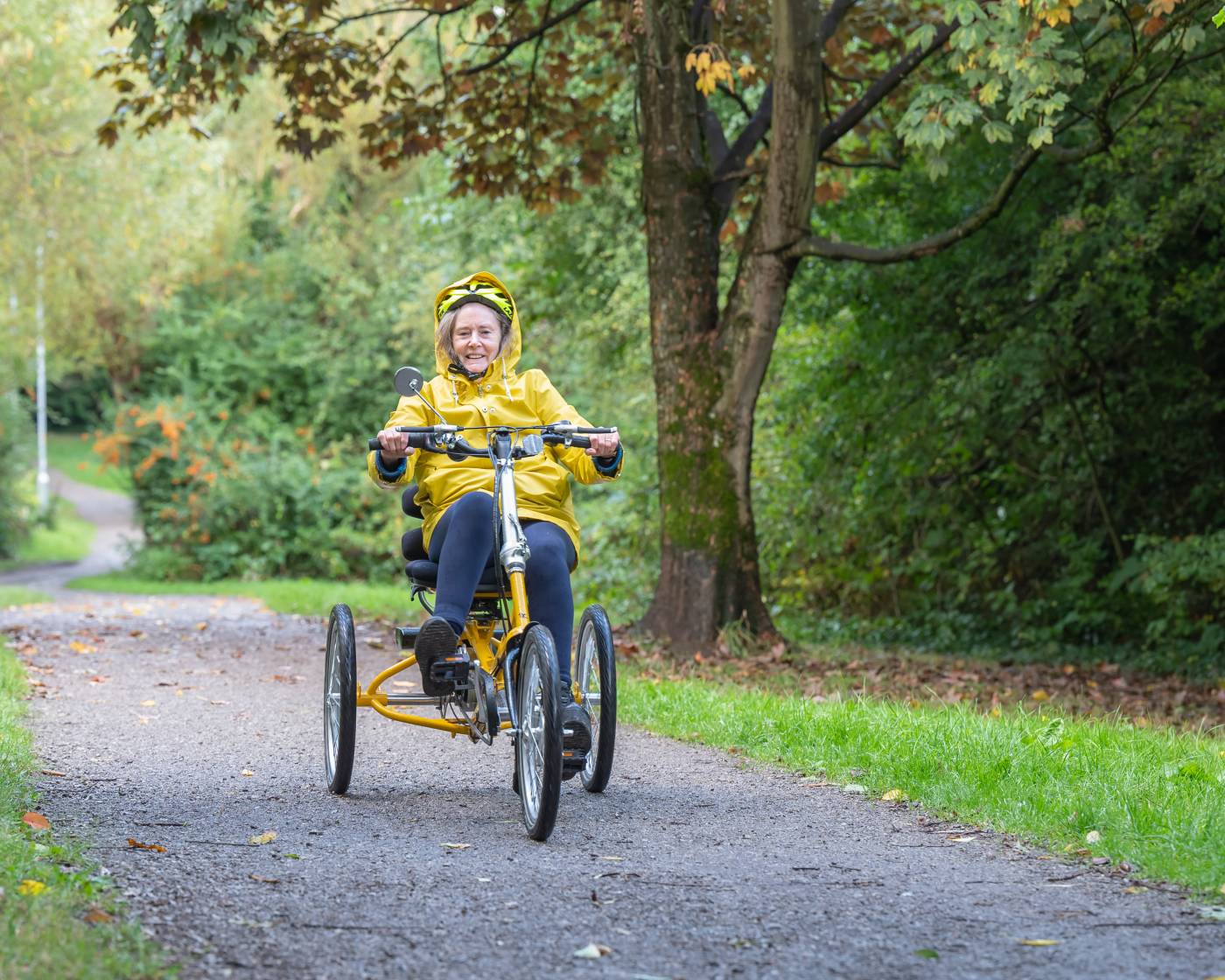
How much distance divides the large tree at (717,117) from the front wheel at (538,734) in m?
4.41

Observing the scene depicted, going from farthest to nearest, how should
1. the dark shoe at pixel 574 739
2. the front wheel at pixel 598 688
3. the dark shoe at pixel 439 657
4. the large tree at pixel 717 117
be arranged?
the large tree at pixel 717 117 < the front wheel at pixel 598 688 < the dark shoe at pixel 439 657 < the dark shoe at pixel 574 739

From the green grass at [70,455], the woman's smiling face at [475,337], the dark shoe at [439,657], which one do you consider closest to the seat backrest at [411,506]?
the woman's smiling face at [475,337]

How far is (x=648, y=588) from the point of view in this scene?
16.3 meters

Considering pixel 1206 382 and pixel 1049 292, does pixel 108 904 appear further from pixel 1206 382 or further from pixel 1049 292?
pixel 1206 382

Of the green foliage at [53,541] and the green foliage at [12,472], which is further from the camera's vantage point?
the green foliage at [53,541]

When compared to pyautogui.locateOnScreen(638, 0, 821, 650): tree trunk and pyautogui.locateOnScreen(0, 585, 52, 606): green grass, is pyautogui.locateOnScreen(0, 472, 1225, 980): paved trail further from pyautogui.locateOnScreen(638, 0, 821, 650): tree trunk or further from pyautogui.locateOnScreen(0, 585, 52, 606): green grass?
pyautogui.locateOnScreen(0, 585, 52, 606): green grass

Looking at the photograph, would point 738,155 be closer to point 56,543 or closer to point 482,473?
point 482,473

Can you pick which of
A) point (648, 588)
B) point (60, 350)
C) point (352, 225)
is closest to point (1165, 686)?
point (648, 588)

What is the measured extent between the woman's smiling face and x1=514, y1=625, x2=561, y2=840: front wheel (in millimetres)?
1350

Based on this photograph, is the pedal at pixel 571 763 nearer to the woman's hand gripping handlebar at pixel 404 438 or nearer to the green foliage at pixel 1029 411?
the woman's hand gripping handlebar at pixel 404 438

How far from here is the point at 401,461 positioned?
5434 millimetres

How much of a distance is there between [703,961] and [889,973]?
0.43 m

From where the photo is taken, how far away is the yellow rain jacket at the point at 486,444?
5531 millimetres

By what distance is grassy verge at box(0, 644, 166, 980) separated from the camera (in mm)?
3217
